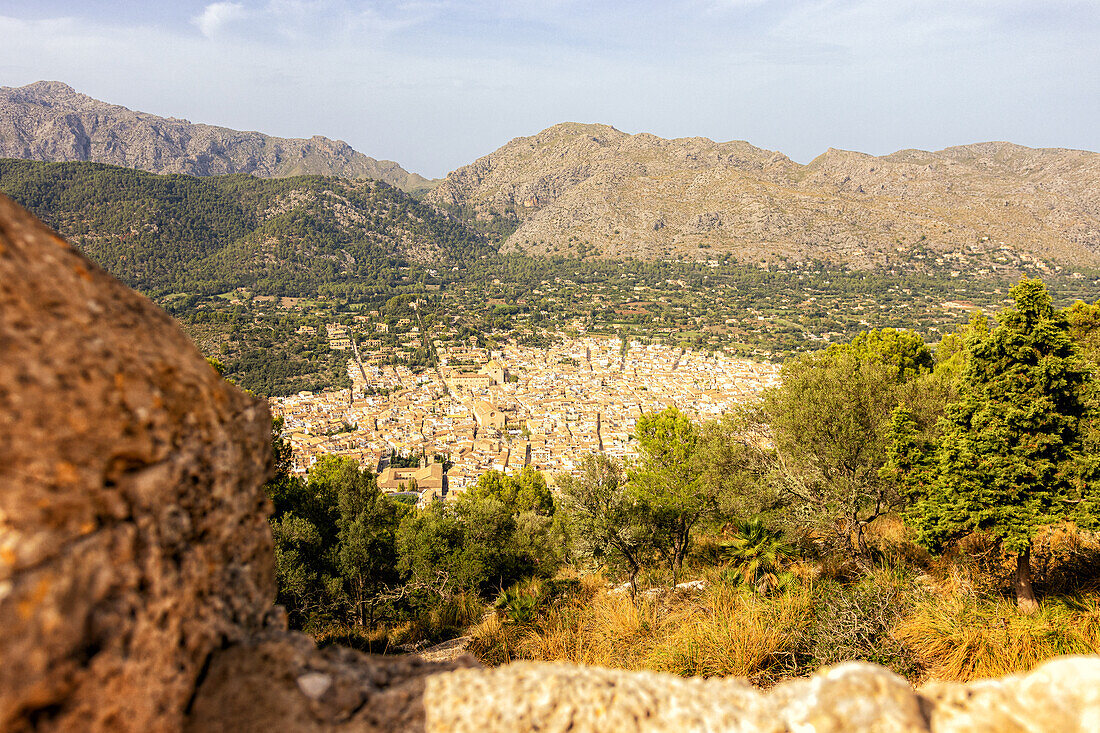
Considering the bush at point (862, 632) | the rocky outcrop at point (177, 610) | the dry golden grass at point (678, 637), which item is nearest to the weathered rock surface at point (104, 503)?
the rocky outcrop at point (177, 610)

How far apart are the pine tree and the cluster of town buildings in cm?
2579

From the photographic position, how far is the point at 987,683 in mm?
2037

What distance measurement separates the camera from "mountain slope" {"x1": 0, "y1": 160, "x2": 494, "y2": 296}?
119562 mm

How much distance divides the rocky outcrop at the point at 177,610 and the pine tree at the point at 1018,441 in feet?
18.3

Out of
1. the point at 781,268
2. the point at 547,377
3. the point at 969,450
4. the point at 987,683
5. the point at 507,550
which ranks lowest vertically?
the point at 547,377

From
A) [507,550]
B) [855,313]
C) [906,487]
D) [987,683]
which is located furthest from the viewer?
[855,313]

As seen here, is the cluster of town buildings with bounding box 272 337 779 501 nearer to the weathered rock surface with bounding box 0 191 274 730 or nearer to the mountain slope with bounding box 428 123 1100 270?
the weathered rock surface with bounding box 0 191 274 730

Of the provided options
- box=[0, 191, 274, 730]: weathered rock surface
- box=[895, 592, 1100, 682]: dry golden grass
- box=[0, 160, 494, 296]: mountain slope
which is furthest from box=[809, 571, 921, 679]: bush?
box=[0, 160, 494, 296]: mountain slope

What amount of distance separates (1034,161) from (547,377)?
219 metres

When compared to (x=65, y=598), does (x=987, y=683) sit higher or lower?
lower

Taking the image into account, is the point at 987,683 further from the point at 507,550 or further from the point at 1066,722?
the point at 507,550

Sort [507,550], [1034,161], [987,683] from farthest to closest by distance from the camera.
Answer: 1. [1034,161]
2. [507,550]
3. [987,683]

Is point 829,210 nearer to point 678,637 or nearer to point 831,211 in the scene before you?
point 831,211

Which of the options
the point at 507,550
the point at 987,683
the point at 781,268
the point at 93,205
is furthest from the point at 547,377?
the point at 93,205
